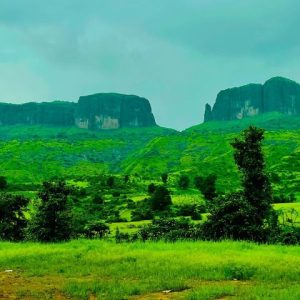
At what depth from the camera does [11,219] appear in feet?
175

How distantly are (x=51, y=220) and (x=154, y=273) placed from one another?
25749 millimetres

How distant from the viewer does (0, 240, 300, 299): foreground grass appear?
16922mm

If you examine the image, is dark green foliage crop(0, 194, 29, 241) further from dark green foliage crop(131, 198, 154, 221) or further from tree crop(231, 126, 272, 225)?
dark green foliage crop(131, 198, 154, 221)

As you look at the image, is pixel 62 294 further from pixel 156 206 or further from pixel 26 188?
pixel 26 188

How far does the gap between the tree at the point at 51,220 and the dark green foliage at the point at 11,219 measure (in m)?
7.76

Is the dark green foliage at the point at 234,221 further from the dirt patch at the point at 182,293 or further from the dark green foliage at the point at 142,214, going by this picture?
the dark green foliage at the point at 142,214

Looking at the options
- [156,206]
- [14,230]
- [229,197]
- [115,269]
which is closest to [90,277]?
[115,269]

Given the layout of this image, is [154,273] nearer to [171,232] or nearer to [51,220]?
[51,220]

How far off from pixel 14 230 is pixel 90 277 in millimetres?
34179

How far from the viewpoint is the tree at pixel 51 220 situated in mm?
44375

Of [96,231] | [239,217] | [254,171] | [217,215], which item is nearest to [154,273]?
[239,217]

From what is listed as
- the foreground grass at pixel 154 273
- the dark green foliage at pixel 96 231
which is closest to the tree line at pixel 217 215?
the dark green foliage at pixel 96 231

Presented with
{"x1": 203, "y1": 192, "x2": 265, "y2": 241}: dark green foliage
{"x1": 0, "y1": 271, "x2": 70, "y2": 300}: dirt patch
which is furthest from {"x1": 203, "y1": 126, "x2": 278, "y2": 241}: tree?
{"x1": 0, "y1": 271, "x2": 70, "y2": 300}: dirt patch

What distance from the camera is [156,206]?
11294 centimetres
